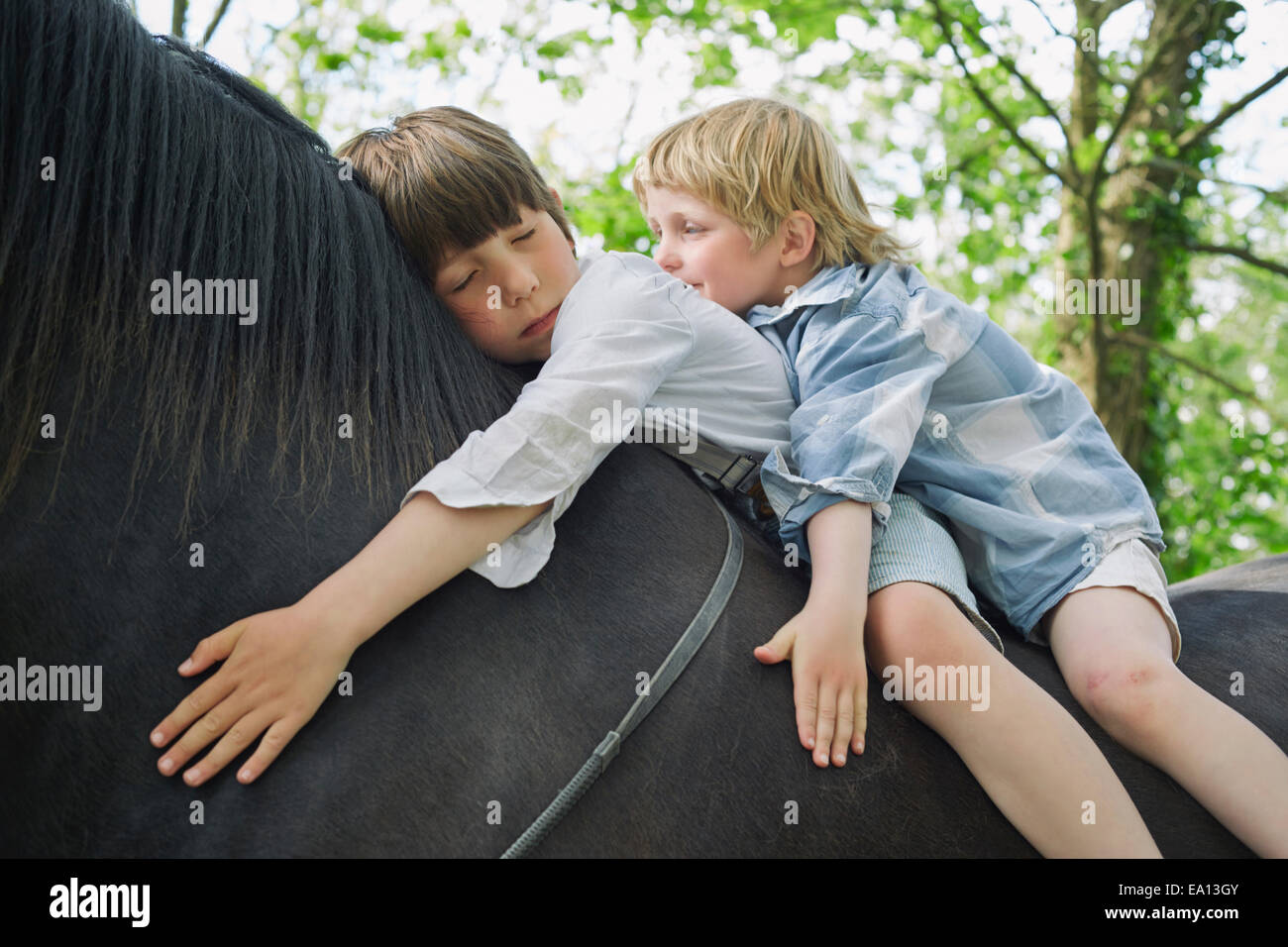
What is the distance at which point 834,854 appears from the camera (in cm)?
110

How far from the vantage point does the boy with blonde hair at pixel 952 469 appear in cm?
118

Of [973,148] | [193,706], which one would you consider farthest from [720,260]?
[973,148]

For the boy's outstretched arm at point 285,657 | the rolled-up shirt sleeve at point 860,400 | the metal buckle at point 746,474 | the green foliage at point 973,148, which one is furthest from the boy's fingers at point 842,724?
the green foliage at point 973,148

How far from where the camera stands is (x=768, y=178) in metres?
1.71

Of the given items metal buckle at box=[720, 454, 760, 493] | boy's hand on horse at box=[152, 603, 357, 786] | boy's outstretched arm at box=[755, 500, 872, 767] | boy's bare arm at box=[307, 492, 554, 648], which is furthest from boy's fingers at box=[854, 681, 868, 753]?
boy's hand on horse at box=[152, 603, 357, 786]

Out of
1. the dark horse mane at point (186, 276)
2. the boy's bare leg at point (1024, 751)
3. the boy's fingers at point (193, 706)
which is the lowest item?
the boy's bare leg at point (1024, 751)

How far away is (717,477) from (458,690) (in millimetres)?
474

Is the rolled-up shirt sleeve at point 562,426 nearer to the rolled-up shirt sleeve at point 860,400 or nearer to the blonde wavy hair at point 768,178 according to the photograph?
the rolled-up shirt sleeve at point 860,400

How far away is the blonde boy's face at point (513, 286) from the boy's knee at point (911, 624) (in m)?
0.60

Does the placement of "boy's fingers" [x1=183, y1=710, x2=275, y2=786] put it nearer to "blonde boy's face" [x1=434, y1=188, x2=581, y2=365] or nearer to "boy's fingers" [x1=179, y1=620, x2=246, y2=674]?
"boy's fingers" [x1=179, y1=620, x2=246, y2=674]

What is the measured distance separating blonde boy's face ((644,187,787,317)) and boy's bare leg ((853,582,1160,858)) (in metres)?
0.70

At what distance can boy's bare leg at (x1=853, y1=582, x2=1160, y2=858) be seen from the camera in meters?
1.15
